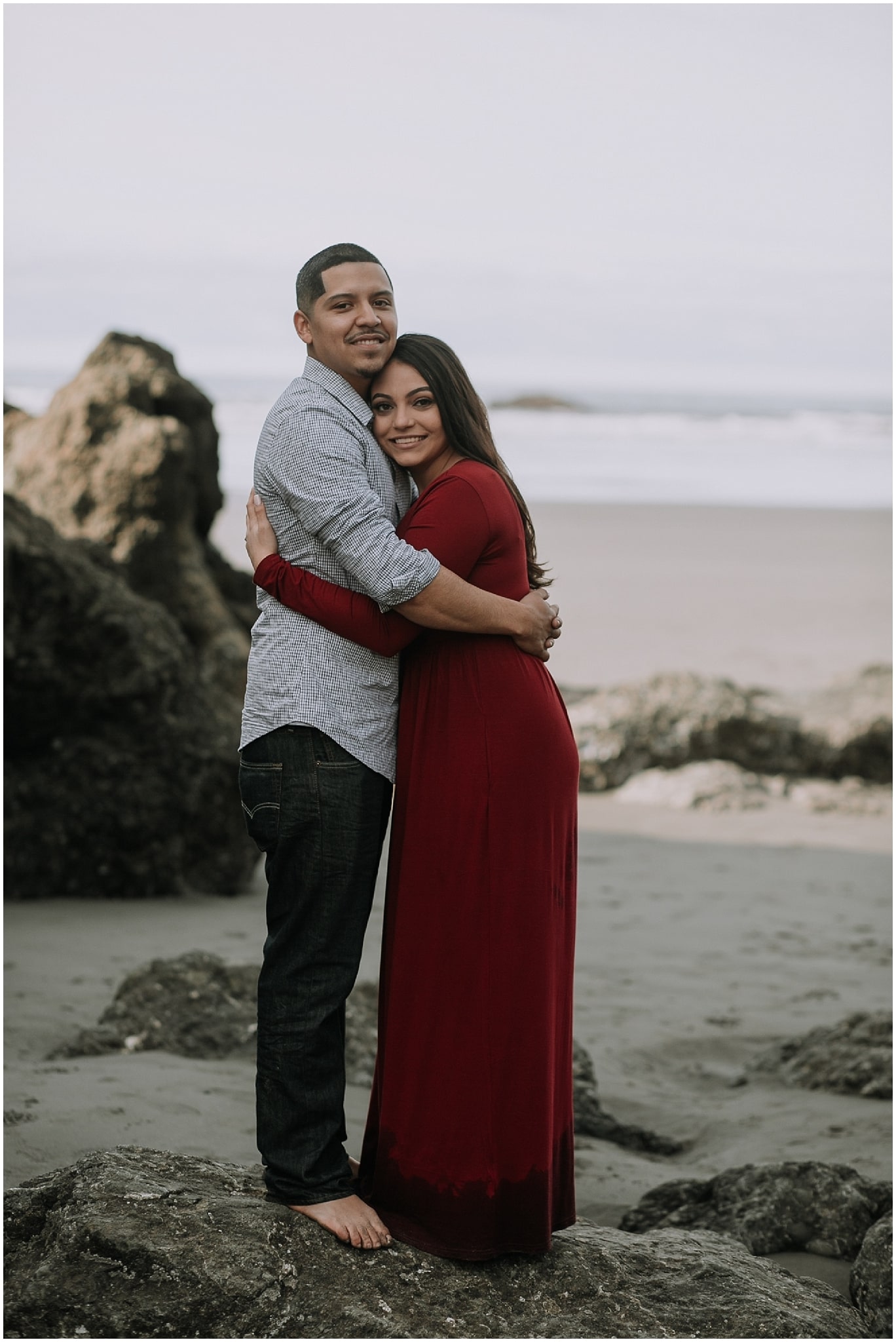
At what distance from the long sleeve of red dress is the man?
0.05 m

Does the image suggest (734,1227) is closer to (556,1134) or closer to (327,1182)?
(556,1134)

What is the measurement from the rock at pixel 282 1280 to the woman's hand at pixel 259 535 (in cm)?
153

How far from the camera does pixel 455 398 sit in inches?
143

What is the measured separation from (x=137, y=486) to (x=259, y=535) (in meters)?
6.20

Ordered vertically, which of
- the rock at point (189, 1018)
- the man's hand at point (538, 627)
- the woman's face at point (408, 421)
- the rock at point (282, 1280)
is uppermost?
the woman's face at point (408, 421)

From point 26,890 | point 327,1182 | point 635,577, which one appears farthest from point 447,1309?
point 635,577

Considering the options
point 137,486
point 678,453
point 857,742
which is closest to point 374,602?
point 137,486

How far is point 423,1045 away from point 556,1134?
0.44 m

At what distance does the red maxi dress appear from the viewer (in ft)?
11.5

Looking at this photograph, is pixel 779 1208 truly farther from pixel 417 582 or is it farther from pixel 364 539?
pixel 364 539

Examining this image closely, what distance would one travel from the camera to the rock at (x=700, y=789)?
423 inches

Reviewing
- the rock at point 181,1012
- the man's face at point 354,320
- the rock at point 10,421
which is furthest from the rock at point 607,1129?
the rock at point 10,421

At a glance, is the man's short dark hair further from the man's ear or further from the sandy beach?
the sandy beach

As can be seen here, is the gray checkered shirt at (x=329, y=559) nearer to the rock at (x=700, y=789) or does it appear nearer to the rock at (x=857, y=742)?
the rock at (x=700, y=789)
